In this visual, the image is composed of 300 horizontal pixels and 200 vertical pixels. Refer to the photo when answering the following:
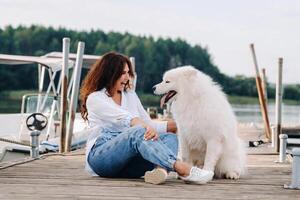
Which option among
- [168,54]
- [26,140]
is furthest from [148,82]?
[26,140]

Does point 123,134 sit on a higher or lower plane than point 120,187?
higher

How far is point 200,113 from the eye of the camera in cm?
509

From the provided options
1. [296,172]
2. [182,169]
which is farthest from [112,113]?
[296,172]

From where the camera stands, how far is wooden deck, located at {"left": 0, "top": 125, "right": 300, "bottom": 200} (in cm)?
428

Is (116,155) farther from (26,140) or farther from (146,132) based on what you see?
(26,140)

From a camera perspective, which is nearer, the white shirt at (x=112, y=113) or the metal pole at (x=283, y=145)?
the white shirt at (x=112, y=113)

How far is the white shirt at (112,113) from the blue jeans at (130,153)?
7 cm

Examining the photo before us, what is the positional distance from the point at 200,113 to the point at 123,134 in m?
0.69

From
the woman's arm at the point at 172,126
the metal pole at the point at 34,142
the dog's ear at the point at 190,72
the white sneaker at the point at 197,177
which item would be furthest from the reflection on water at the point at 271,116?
the white sneaker at the point at 197,177

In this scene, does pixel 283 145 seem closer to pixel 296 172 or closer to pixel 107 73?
pixel 296 172

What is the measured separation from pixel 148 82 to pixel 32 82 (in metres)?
23.0

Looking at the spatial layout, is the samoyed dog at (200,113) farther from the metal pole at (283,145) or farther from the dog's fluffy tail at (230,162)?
Answer: the metal pole at (283,145)

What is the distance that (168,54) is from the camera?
77625 mm

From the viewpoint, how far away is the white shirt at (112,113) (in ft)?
16.3
